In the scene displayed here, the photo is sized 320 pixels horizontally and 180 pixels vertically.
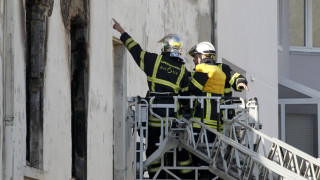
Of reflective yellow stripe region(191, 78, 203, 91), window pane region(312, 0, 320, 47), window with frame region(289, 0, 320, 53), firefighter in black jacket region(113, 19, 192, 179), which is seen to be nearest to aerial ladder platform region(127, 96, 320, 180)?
firefighter in black jacket region(113, 19, 192, 179)

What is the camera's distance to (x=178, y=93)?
596 inches

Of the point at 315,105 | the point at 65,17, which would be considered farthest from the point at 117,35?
the point at 315,105

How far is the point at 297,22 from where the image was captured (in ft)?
127

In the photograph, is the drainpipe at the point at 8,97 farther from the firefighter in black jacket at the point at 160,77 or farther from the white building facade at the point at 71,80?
the firefighter in black jacket at the point at 160,77

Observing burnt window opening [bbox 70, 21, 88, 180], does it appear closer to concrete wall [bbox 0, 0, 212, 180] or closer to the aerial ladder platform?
concrete wall [bbox 0, 0, 212, 180]

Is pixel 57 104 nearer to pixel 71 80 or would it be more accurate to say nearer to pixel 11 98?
pixel 71 80

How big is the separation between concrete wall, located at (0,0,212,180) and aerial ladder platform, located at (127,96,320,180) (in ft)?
3.02

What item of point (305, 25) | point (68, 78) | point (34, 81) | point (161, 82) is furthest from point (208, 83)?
point (305, 25)

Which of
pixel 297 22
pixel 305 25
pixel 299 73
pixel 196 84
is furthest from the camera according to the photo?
pixel 305 25

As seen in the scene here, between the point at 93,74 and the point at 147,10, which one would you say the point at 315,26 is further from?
the point at 93,74

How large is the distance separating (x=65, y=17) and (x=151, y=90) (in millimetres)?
1538

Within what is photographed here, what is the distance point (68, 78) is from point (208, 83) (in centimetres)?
189

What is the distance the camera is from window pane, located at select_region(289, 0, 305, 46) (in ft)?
126

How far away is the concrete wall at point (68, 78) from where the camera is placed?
11.6 metres
